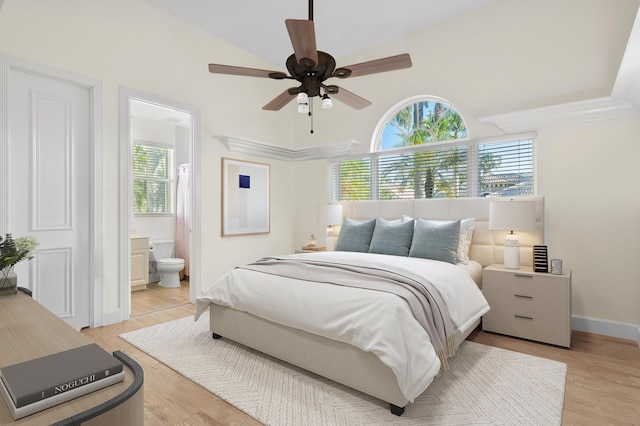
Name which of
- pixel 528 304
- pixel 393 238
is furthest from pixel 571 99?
pixel 393 238

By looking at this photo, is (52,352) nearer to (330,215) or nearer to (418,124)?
(330,215)

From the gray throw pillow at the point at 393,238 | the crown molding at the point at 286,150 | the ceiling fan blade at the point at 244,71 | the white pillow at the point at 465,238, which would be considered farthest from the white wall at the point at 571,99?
the ceiling fan blade at the point at 244,71

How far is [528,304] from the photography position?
309cm

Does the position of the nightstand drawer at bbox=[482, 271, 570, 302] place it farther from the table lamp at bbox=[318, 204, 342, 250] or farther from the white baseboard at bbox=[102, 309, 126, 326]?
the white baseboard at bbox=[102, 309, 126, 326]

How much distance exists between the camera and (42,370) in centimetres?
93

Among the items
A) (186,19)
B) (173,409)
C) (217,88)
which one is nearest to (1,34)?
(186,19)

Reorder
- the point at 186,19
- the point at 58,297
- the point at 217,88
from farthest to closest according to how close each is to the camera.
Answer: the point at 217,88 → the point at 186,19 → the point at 58,297

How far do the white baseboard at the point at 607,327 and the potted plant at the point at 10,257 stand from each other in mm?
4446

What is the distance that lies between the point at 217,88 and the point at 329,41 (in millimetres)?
1606

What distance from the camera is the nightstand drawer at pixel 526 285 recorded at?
2.96m

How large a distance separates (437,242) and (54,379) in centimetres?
310

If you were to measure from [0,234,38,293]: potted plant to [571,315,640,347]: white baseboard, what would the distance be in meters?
4.45

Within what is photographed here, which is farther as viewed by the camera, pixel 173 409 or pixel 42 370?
pixel 173 409

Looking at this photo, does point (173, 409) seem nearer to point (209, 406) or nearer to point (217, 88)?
point (209, 406)
